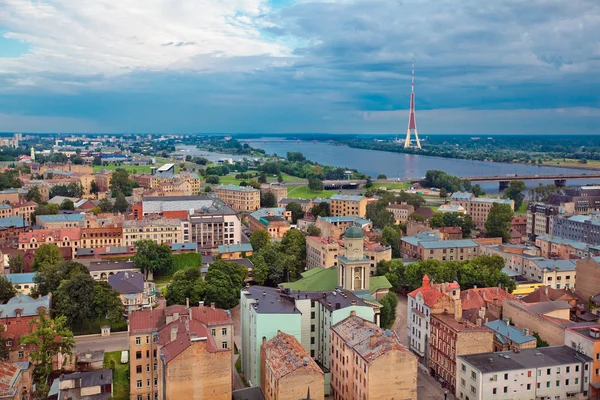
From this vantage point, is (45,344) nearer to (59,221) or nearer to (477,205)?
(59,221)

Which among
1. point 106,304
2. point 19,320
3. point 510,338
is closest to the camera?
point 510,338

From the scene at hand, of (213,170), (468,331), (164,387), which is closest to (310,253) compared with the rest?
(468,331)

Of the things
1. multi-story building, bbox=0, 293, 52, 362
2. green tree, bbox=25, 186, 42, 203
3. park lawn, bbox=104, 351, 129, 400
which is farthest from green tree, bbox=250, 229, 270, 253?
green tree, bbox=25, 186, 42, 203

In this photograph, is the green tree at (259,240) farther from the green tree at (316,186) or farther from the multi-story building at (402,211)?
the green tree at (316,186)

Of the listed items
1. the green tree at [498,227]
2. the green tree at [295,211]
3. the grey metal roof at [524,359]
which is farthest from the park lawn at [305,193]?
the grey metal roof at [524,359]

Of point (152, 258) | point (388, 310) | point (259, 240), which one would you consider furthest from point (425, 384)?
point (259, 240)

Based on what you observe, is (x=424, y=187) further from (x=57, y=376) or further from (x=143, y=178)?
(x=57, y=376)

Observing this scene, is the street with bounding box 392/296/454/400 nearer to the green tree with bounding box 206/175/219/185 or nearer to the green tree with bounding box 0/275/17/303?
the green tree with bounding box 0/275/17/303
